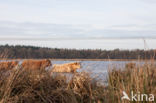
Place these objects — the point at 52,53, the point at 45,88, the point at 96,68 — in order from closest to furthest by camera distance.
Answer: the point at 45,88 < the point at 96,68 < the point at 52,53

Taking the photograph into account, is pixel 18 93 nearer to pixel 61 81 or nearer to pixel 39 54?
pixel 61 81

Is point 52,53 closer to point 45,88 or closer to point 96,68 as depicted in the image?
point 96,68

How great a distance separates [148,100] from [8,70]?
391 cm

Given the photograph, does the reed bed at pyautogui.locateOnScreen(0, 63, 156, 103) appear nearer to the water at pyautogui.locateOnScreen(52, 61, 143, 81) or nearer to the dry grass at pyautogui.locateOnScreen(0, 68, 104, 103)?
the dry grass at pyautogui.locateOnScreen(0, 68, 104, 103)

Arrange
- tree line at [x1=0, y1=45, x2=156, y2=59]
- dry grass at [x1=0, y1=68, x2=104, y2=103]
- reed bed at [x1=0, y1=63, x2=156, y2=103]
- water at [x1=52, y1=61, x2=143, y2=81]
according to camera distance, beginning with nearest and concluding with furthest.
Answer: reed bed at [x1=0, y1=63, x2=156, y2=103], dry grass at [x1=0, y1=68, x2=104, y2=103], water at [x1=52, y1=61, x2=143, y2=81], tree line at [x1=0, y1=45, x2=156, y2=59]

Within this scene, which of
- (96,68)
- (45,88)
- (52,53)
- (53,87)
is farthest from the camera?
(52,53)

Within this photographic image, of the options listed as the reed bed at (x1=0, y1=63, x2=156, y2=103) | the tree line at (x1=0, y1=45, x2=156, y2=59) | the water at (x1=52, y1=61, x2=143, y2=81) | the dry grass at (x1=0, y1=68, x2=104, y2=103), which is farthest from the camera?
the tree line at (x1=0, y1=45, x2=156, y2=59)

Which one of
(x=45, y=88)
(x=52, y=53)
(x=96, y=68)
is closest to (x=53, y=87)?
(x=45, y=88)

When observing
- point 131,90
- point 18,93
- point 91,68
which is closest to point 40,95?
Result: point 18,93

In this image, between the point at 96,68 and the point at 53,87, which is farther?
the point at 96,68

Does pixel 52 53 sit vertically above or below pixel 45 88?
above

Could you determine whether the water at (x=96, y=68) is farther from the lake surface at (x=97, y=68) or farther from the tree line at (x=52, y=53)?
the tree line at (x=52, y=53)

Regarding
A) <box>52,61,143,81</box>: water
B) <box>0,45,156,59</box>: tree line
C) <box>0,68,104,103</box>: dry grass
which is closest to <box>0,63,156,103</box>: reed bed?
<box>0,68,104,103</box>: dry grass

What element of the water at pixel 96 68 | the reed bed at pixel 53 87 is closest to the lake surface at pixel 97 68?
the water at pixel 96 68
